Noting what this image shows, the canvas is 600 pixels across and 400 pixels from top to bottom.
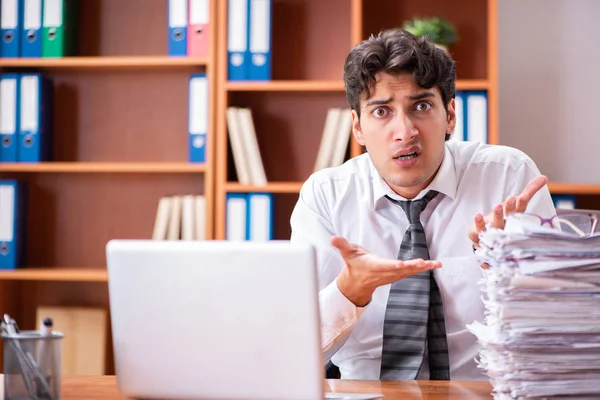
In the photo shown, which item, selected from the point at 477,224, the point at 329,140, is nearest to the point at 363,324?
the point at 477,224

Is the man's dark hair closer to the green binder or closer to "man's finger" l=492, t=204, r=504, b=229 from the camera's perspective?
"man's finger" l=492, t=204, r=504, b=229

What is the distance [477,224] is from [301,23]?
204 centimetres

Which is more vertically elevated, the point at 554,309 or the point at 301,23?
the point at 301,23

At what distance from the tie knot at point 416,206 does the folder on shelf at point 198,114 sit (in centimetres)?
127

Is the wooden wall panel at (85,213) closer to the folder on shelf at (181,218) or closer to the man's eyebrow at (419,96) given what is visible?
the folder on shelf at (181,218)

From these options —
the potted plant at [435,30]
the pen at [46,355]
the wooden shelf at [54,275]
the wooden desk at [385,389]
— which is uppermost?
the potted plant at [435,30]

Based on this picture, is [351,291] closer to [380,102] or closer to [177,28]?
[380,102]

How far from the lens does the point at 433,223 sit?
1.84 m

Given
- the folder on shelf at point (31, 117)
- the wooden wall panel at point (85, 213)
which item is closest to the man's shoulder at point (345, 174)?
the wooden wall panel at point (85, 213)

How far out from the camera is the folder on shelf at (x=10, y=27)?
119 inches

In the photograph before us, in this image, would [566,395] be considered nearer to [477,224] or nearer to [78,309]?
[477,224]

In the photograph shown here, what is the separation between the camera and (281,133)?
3127 mm

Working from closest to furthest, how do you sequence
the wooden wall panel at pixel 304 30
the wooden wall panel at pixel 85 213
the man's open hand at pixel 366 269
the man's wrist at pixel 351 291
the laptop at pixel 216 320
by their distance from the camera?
the laptop at pixel 216 320 → the man's open hand at pixel 366 269 → the man's wrist at pixel 351 291 → the wooden wall panel at pixel 304 30 → the wooden wall panel at pixel 85 213

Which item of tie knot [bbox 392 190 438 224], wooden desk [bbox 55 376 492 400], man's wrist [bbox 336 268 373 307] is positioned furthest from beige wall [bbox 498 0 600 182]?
wooden desk [bbox 55 376 492 400]
